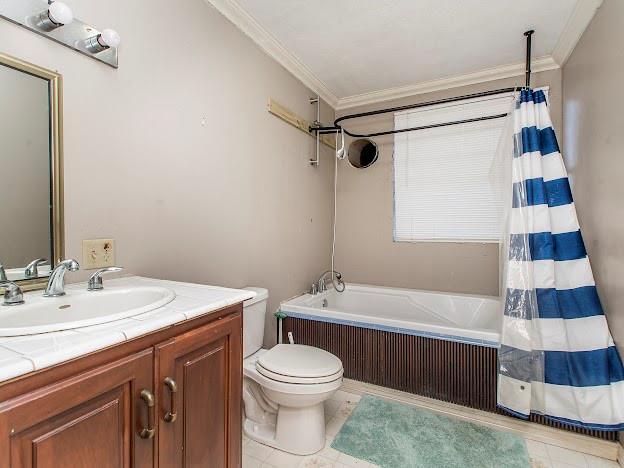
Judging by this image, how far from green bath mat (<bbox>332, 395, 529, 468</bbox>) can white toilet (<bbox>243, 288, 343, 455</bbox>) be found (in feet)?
0.67

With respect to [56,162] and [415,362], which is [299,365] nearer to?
[415,362]

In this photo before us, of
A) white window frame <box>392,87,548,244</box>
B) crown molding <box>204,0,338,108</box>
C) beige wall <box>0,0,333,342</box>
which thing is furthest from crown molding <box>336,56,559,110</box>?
beige wall <box>0,0,333,342</box>

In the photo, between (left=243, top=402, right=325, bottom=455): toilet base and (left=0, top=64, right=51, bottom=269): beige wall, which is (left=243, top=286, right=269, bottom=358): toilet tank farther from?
(left=0, top=64, right=51, bottom=269): beige wall

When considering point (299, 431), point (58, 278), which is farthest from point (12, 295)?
point (299, 431)

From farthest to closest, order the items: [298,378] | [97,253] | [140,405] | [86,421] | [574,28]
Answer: [574,28] < [298,378] < [97,253] < [140,405] < [86,421]

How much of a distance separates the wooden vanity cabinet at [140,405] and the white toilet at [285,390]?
433 mm

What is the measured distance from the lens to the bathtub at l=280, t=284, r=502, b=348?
1915mm

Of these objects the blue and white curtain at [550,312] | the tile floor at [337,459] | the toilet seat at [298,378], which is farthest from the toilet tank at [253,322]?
the blue and white curtain at [550,312]

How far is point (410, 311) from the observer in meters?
2.66

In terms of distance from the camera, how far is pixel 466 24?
1.94 metres

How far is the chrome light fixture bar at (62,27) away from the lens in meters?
0.99

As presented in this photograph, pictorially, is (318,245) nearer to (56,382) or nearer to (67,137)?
(67,137)

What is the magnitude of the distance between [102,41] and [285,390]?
62.9 inches

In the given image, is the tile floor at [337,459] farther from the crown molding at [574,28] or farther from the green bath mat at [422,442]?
the crown molding at [574,28]
